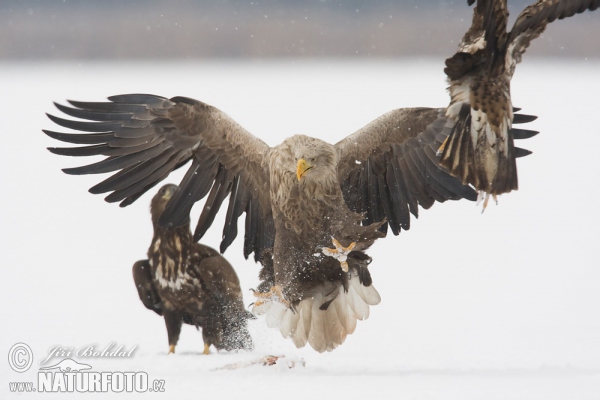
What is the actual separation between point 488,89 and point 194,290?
235cm

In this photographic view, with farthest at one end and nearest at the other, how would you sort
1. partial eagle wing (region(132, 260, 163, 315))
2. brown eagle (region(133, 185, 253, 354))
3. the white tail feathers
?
1. partial eagle wing (region(132, 260, 163, 315))
2. brown eagle (region(133, 185, 253, 354))
3. the white tail feathers

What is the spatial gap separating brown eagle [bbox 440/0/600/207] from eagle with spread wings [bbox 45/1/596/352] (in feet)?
2.87

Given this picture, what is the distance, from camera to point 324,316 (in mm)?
5766

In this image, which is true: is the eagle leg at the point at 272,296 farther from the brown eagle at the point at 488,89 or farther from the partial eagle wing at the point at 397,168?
the brown eagle at the point at 488,89

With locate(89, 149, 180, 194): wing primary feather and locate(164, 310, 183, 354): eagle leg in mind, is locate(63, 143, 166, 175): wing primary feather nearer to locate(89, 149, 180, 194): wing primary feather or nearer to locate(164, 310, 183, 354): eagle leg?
locate(89, 149, 180, 194): wing primary feather

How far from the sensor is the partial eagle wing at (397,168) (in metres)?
5.81

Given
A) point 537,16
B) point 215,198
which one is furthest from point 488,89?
point 215,198

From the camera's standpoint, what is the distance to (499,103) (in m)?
4.68

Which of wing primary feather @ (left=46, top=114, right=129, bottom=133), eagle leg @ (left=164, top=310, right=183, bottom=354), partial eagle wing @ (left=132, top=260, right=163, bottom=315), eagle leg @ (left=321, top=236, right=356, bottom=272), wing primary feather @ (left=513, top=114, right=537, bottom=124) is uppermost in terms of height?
wing primary feather @ (left=46, top=114, right=129, bottom=133)

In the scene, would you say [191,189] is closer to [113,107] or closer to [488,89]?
[113,107]

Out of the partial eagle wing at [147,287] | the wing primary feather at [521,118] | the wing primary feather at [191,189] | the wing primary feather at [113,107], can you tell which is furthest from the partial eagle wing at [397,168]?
the partial eagle wing at [147,287]

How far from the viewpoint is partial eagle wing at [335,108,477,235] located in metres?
5.81

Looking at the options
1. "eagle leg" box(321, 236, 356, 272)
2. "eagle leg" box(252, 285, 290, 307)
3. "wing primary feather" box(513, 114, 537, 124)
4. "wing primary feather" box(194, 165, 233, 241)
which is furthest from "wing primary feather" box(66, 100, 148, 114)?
"wing primary feather" box(513, 114, 537, 124)

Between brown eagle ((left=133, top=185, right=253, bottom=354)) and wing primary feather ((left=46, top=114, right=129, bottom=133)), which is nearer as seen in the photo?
wing primary feather ((left=46, top=114, right=129, bottom=133))
